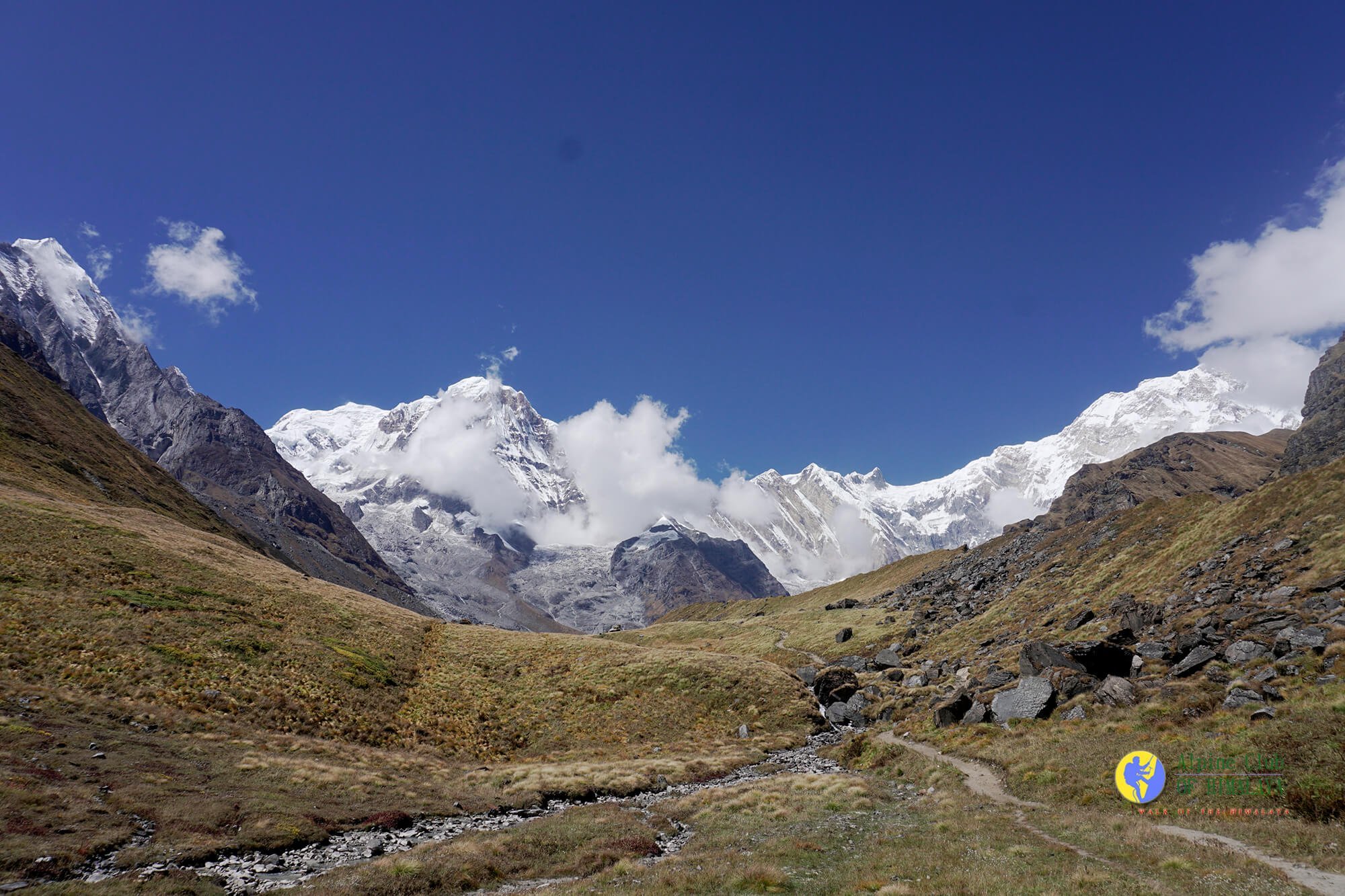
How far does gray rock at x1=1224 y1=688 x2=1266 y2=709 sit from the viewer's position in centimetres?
2766

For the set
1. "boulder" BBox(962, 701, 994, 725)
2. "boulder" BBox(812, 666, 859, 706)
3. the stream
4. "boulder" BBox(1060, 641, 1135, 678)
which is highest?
"boulder" BBox(1060, 641, 1135, 678)

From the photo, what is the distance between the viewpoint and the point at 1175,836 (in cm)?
2023

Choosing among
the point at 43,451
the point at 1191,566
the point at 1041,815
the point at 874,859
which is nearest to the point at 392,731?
the point at 874,859

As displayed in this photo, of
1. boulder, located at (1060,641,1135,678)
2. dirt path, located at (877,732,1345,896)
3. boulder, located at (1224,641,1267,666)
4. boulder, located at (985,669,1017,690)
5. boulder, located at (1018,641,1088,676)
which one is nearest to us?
dirt path, located at (877,732,1345,896)

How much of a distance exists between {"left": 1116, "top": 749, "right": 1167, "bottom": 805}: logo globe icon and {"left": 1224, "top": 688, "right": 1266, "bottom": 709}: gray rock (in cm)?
498

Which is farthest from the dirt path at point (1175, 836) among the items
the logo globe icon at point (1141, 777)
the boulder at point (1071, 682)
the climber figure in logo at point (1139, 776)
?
the boulder at point (1071, 682)

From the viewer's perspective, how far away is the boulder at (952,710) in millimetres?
45656

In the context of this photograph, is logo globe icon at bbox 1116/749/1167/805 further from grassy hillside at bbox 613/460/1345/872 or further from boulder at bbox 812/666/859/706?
boulder at bbox 812/666/859/706

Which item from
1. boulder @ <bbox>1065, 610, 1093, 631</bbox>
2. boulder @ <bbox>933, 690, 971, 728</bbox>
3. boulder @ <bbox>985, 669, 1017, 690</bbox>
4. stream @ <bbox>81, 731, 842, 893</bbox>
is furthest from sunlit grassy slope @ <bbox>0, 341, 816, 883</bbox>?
boulder @ <bbox>1065, 610, 1093, 631</bbox>

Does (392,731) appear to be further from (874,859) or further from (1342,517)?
(1342,517)

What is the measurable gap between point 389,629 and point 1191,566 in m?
81.2

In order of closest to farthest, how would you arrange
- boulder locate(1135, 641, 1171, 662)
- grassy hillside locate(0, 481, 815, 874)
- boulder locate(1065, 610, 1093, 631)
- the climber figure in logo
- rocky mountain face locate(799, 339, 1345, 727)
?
1. grassy hillside locate(0, 481, 815, 874)
2. the climber figure in logo
3. rocky mountain face locate(799, 339, 1345, 727)
4. boulder locate(1135, 641, 1171, 662)
5. boulder locate(1065, 610, 1093, 631)

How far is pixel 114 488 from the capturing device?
420 ft

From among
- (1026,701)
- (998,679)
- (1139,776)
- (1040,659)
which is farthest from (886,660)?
(1139,776)
